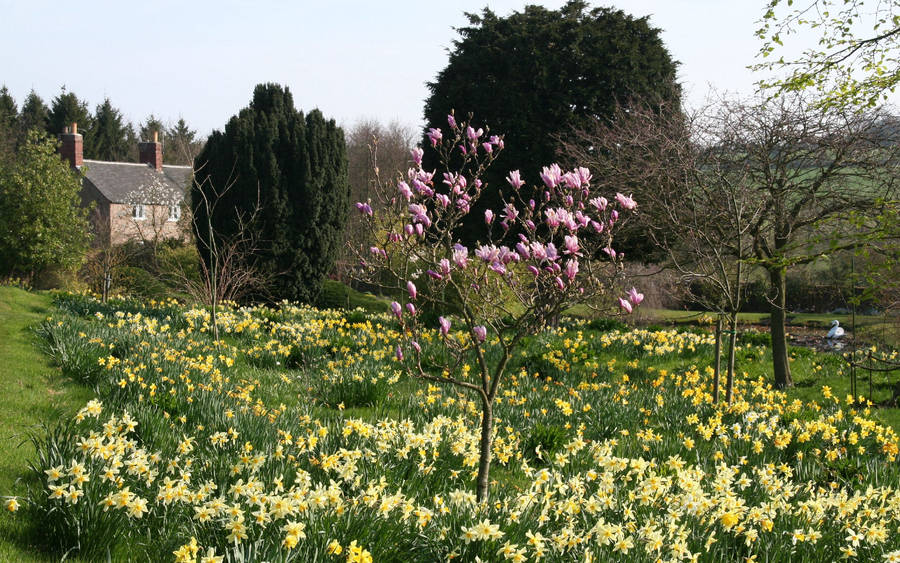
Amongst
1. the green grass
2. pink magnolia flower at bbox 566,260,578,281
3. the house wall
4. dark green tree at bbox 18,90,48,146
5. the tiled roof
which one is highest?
dark green tree at bbox 18,90,48,146

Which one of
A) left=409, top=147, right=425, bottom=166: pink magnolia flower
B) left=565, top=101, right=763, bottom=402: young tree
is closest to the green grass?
left=409, top=147, right=425, bottom=166: pink magnolia flower

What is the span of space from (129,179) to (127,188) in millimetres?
1522

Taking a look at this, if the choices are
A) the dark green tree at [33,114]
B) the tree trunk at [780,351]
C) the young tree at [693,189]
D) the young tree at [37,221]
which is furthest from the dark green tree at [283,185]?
the dark green tree at [33,114]

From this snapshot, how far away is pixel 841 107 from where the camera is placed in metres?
8.05

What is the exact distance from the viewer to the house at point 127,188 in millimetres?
34312

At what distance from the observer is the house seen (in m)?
34.3

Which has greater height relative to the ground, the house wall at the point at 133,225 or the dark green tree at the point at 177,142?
the dark green tree at the point at 177,142

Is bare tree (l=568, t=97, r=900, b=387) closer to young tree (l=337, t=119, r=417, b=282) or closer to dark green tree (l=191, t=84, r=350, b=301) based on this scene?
dark green tree (l=191, t=84, r=350, b=301)

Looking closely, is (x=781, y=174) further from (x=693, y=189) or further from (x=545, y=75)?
(x=545, y=75)

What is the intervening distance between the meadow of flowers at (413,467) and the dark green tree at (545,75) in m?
9.51

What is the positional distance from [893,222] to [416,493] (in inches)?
192

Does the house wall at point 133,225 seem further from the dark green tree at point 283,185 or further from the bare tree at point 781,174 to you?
the bare tree at point 781,174

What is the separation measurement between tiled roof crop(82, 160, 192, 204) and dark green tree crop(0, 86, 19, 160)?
3.63 metres

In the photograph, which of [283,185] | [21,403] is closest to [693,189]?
[21,403]
